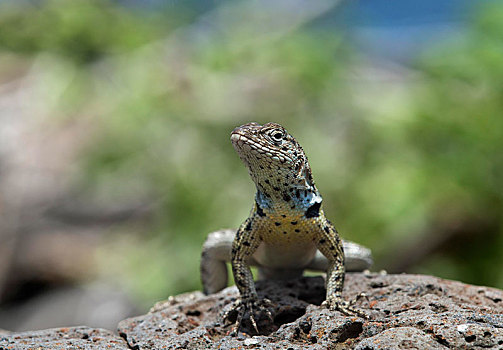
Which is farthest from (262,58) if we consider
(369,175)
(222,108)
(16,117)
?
(16,117)

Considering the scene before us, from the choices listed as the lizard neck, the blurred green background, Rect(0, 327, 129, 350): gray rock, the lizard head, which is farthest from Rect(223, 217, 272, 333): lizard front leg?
the blurred green background

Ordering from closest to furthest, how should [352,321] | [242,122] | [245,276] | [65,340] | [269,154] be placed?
[352,321], [65,340], [269,154], [245,276], [242,122]

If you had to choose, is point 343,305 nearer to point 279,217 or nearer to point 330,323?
point 330,323

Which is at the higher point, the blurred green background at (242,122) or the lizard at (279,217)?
the blurred green background at (242,122)

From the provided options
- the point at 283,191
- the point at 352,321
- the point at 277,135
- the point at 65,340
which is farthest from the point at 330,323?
the point at 65,340

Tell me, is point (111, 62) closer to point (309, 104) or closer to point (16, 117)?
point (16, 117)

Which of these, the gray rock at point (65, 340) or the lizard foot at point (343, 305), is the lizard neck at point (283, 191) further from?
the gray rock at point (65, 340)

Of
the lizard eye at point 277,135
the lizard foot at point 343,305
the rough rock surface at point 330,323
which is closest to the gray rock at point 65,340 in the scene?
the rough rock surface at point 330,323
